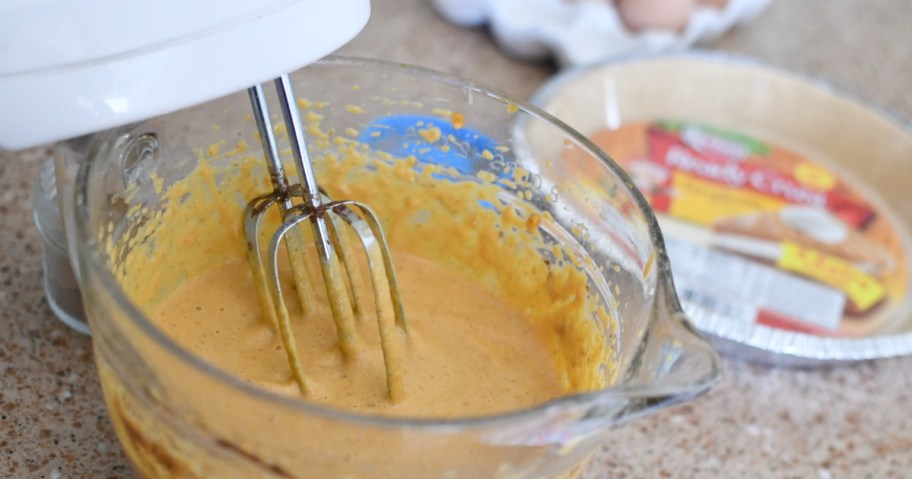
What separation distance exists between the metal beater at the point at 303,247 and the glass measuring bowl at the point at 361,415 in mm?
68

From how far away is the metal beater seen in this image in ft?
1.57

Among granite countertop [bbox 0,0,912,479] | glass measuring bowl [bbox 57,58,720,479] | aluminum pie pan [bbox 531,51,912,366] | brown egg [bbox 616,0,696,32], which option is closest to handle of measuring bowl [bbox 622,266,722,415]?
glass measuring bowl [bbox 57,58,720,479]

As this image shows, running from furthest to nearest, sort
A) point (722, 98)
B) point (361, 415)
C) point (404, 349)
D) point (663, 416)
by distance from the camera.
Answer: point (722, 98)
point (663, 416)
point (404, 349)
point (361, 415)

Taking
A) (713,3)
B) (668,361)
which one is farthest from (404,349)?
(713,3)

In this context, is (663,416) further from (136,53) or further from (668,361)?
(136,53)

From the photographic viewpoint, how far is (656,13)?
1019 mm

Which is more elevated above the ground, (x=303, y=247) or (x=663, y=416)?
(x=303, y=247)

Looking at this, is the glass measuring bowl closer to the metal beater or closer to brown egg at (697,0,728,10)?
the metal beater

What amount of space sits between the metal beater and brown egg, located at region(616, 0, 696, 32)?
59 centimetres

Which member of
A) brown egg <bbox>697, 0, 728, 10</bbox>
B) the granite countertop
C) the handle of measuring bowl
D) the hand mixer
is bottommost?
the granite countertop

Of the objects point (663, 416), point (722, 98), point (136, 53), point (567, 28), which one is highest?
point (136, 53)

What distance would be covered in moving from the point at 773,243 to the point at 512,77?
0.32 meters

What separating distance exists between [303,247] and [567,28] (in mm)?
523

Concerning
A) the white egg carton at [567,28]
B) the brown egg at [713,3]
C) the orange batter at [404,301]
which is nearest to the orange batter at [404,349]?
the orange batter at [404,301]
